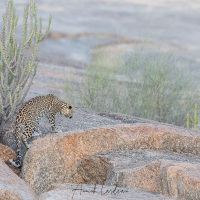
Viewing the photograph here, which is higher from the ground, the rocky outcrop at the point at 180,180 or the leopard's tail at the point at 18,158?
the rocky outcrop at the point at 180,180

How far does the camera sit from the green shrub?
35.2 feet

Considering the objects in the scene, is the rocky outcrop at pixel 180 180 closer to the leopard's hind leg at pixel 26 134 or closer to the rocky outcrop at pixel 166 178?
the rocky outcrop at pixel 166 178

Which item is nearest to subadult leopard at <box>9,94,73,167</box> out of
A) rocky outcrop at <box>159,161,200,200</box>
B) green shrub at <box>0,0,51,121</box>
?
→ green shrub at <box>0,0,51,121</box>

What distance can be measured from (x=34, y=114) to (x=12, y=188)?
8.06ft

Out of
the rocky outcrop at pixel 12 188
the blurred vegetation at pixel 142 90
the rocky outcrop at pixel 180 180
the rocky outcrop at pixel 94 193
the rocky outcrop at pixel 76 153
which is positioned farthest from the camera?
the blurred vegetation at pixel 142 90

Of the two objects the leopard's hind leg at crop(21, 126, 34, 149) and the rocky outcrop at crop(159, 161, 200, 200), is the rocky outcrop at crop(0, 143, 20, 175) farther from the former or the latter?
the rocky outcrop at crop(159, 161, 200, 200)

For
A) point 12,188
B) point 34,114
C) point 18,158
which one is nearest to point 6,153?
point 18,158

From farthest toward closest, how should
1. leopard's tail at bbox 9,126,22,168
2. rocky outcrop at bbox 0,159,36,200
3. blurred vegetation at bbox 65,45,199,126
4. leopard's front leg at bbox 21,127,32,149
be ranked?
blurred vegetation at bbox 65,45,199,126
leopard's front leg at bbox 21,127,32,149
leopard's tail at bbox 9,126,22,168
rocky outcrop at bbox 0,159,36,200

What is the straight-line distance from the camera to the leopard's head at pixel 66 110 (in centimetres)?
1042

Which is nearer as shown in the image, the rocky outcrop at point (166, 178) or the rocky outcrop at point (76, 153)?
the rocky outcrop at point (166, 178)

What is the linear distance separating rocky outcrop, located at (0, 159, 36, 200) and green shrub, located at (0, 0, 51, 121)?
7.96 feet

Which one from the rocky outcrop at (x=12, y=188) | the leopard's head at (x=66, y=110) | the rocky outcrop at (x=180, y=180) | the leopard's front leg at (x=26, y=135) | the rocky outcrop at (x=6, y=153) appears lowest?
the rocky outcrop at (x=6, y=153)

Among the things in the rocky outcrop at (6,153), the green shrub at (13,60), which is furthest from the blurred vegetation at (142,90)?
the rocky outcrop at (6,153)

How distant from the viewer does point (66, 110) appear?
412 inches
